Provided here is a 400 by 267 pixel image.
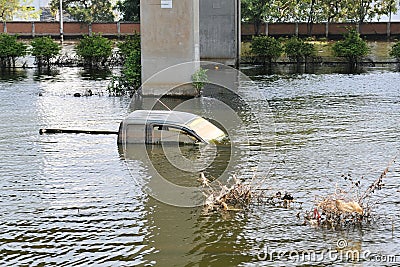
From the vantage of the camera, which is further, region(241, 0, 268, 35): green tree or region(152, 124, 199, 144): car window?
region(241, 0, 268, 35): green tree

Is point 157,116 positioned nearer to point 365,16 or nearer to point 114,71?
point 114,71

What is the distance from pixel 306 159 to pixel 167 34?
36.9 ft

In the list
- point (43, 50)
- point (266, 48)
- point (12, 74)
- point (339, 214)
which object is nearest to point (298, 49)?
point (266, 48)

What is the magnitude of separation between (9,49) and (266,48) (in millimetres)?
13803

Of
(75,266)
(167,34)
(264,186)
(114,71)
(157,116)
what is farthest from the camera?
(114,71)

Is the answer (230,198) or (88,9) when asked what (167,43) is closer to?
(230,198)

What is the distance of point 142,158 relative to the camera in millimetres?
15539

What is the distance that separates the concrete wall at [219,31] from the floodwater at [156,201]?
16.7 m

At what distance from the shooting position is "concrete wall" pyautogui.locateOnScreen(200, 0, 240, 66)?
39.4m

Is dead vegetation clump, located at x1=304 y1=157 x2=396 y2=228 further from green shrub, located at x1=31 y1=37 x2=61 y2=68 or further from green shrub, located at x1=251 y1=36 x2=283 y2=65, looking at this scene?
green shrub, located at x1=31 y1=37 x2=61 y2=68

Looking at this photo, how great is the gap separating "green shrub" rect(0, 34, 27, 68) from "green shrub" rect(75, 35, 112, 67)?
3106mm

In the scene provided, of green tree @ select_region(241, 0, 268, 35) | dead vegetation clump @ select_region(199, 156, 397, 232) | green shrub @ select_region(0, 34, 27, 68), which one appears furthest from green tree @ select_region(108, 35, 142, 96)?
green tree @ select_region(241, 0, 268, 35)

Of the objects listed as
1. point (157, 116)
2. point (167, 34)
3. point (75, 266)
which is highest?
point (167, 34)

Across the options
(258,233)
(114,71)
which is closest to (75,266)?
(258,233)
